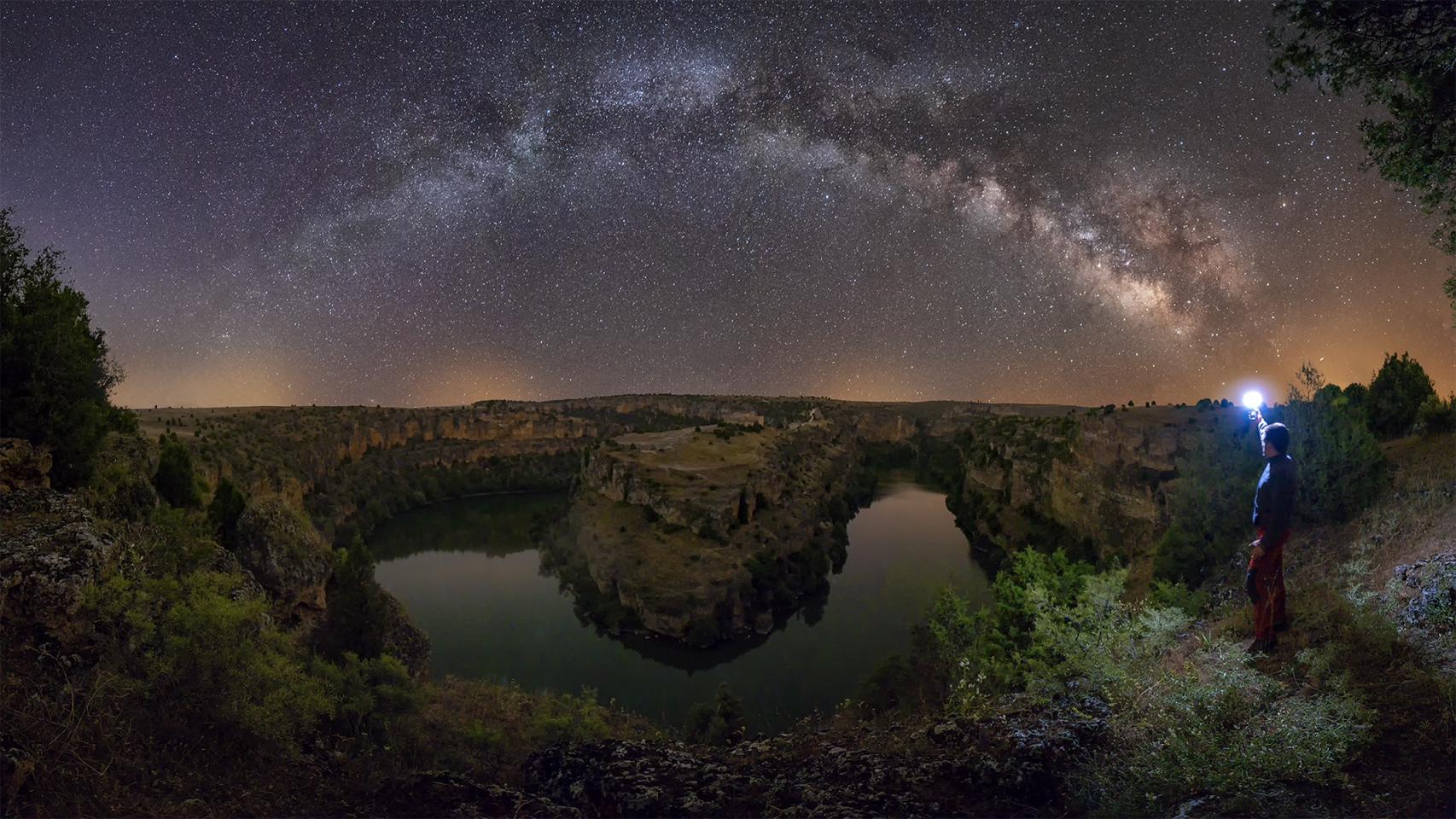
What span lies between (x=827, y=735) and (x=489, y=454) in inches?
4158

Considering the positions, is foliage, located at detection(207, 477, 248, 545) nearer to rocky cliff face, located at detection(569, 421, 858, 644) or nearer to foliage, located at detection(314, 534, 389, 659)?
foliage, located at detection(314, 534, 389, 659)

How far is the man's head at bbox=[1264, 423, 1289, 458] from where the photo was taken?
759 centimetres

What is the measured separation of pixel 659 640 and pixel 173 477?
26775mm

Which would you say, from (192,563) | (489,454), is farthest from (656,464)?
(489,454)

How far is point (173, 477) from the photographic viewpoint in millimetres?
16422

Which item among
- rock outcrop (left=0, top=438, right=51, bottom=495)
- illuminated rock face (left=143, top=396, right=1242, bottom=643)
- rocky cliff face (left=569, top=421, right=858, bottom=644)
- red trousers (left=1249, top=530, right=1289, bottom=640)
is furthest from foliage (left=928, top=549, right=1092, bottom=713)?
rocky cliff face (left=569, top=421, right=858, bottom=644)

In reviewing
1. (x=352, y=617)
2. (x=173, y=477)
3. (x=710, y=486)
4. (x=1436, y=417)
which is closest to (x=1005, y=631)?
(x=1436, y=417)

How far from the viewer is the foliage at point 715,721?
2028cm

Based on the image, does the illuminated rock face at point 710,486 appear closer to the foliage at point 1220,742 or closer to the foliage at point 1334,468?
the foliage at point 1334,468

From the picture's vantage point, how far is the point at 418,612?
144 ft

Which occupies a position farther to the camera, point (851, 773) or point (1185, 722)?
point (851, 773)

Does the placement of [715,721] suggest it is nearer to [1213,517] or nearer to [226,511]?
[226,511]

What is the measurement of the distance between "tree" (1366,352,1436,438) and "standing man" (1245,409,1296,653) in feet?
66.2

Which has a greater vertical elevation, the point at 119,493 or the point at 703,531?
the point at 119,493
